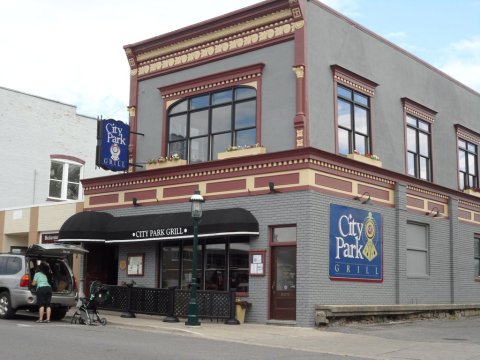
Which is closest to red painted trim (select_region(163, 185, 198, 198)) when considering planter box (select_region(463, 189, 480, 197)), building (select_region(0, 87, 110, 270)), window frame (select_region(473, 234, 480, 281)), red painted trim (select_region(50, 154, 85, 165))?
building (select_region(0, 87, 110, 270))

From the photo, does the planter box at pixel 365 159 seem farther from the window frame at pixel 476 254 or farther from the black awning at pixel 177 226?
the window frame at pixel 476 254

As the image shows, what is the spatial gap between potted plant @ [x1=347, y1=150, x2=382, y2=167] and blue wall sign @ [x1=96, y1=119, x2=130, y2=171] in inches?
306

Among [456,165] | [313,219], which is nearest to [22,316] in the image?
[313,219]

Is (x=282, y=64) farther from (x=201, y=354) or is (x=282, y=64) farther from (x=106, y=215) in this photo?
(x=201, y=354)

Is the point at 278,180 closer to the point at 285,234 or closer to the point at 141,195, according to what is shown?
the point at 285,234

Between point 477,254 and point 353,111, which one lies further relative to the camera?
point 477,254

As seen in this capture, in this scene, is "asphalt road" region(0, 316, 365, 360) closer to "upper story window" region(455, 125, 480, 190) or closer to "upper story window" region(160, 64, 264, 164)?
"upper story window" region(160, 64, 264, 164)

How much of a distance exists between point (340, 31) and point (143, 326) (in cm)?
1086

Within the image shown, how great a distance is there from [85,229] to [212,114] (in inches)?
226

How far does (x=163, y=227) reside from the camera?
20.4 meters

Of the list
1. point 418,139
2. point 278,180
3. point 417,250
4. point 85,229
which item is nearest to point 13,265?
point 85,229

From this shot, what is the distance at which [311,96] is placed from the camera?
19172 millimetres

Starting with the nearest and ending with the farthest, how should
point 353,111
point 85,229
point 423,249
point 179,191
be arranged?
1. point 353,111
2. point 179,191
3. point 85,229
4. point 423,249

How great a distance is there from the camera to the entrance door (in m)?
18.4
